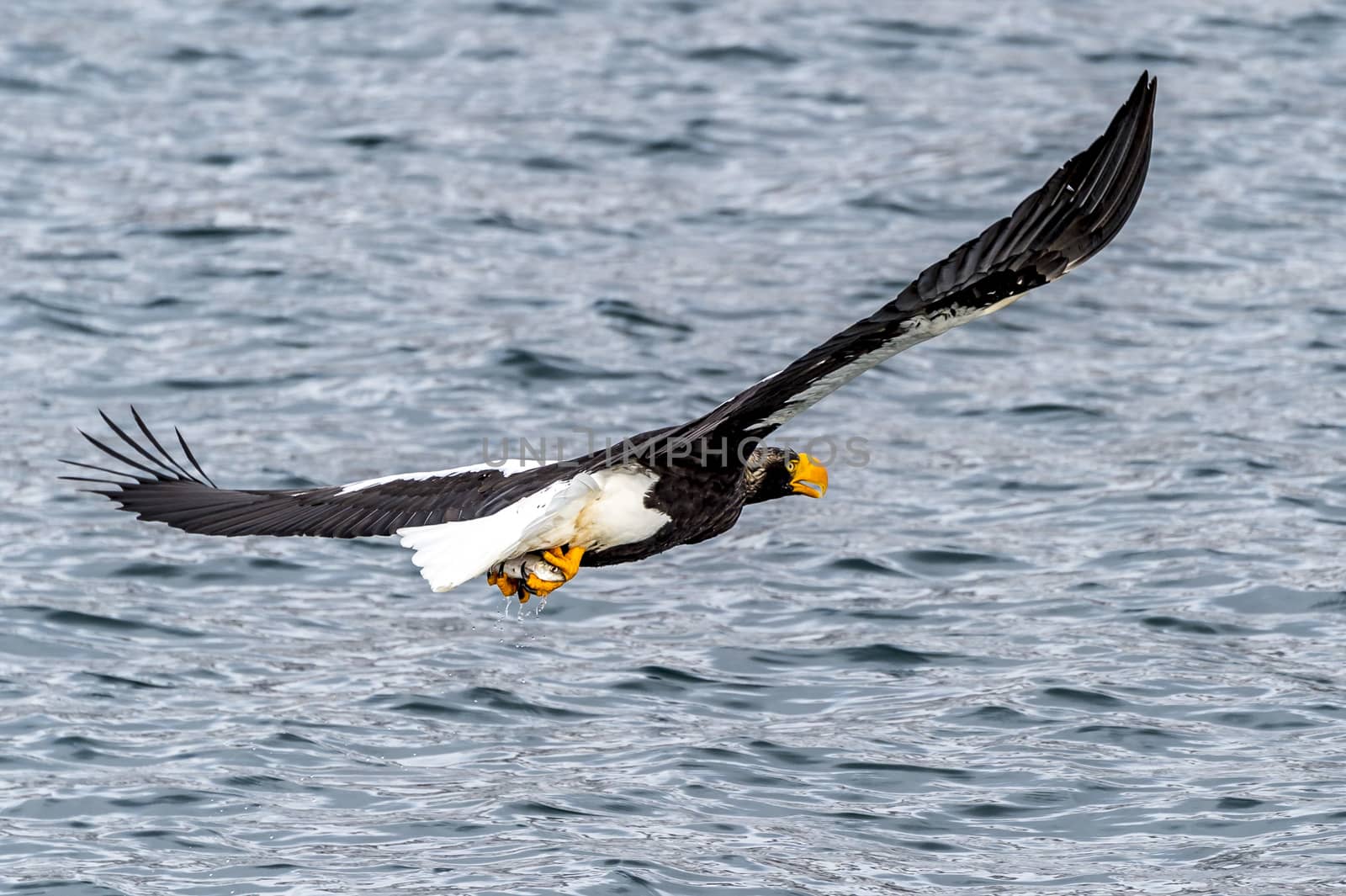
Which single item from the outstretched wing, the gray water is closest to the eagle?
the outstretched wing

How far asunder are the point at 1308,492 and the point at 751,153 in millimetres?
6674

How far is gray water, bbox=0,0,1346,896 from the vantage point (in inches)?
320

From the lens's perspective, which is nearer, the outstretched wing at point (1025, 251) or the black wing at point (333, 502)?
the outstretched wing at point (1025, 251)

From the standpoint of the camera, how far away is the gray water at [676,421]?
8.14 metres

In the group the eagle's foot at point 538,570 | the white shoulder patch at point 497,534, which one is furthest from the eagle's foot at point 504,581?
the white shoulder patch at point 497,534

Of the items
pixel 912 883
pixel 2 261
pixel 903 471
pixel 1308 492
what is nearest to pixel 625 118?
pixel 2 261

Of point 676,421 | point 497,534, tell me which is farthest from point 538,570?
point 676,421

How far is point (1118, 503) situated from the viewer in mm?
11375

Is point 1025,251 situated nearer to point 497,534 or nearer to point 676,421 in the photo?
point 497,534

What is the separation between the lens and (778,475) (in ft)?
26.2

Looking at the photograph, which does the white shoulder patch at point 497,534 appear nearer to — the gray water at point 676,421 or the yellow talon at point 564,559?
the yellow talon at point 564,559

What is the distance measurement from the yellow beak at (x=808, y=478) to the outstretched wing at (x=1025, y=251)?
1.62 m

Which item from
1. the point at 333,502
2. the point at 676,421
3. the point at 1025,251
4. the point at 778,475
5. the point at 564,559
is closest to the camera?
the point at 1025,251

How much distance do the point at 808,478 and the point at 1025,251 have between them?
1.96 metres
